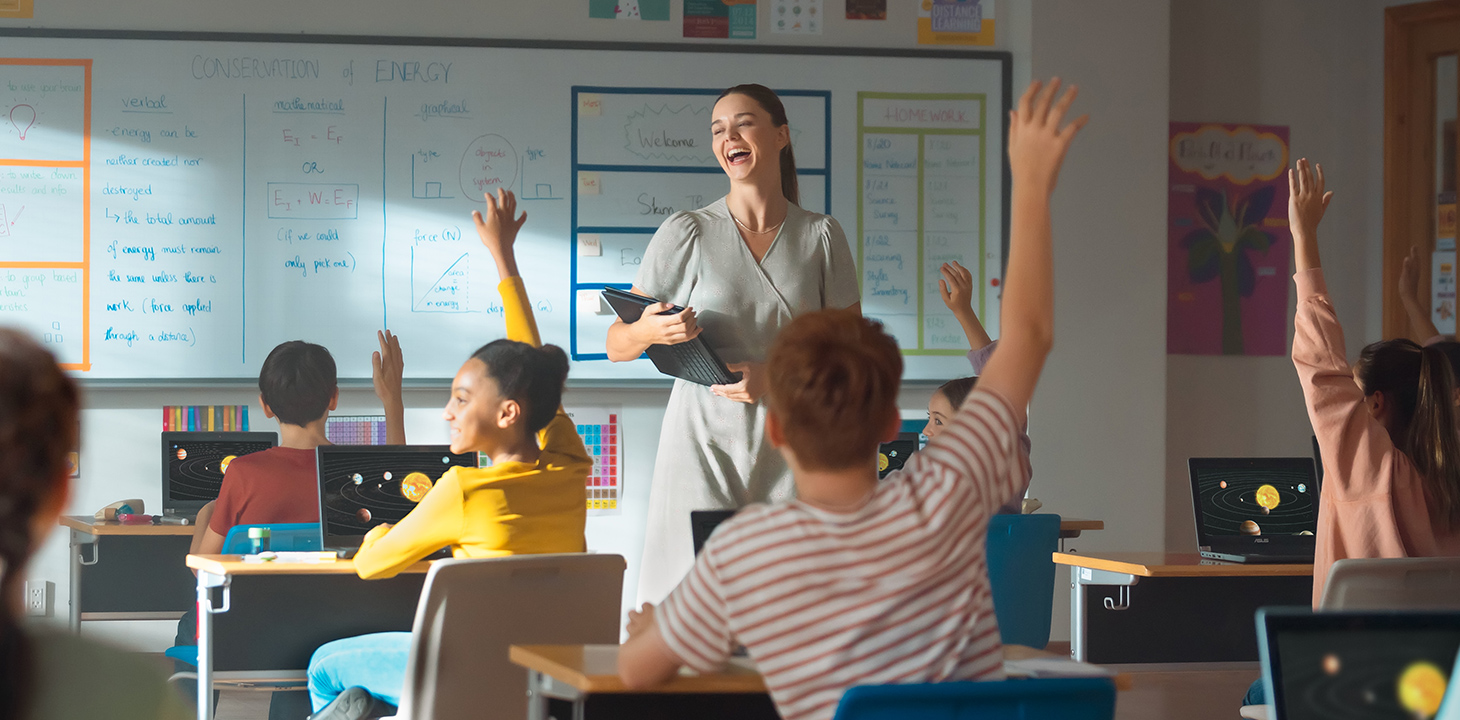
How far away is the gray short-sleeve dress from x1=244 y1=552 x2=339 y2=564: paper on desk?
2.30ft

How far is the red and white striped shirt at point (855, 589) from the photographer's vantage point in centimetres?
140

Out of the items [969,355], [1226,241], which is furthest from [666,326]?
[1226,241]

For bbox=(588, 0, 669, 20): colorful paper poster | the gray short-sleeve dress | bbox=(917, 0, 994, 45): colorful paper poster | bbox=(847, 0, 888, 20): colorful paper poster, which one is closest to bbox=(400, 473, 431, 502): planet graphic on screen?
the gray short-sleeve dress

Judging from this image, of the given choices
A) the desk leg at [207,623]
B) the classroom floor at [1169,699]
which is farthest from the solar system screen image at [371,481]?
the classroom floor at [1169,699]

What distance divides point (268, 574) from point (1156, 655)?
83.9 inches

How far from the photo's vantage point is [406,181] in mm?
5105

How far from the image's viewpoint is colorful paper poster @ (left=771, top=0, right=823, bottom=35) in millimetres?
5332

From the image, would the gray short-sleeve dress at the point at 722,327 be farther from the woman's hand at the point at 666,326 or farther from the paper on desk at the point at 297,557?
the paper on desk at the point at 297,557

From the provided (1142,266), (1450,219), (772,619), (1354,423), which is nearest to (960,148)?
(1142,266)

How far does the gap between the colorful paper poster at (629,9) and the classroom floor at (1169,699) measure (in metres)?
2.86

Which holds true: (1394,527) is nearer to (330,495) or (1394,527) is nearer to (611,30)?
(330,495)

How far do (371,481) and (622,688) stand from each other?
1547 mm

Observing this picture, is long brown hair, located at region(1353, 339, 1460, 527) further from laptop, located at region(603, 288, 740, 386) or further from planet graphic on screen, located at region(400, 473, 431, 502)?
planet graphic on screen, located at region(400, 473, 431, 502)

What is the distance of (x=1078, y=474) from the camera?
17.8 ft
